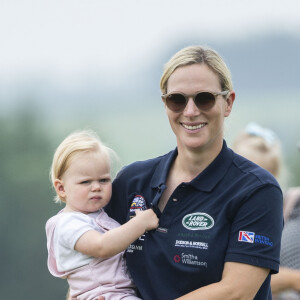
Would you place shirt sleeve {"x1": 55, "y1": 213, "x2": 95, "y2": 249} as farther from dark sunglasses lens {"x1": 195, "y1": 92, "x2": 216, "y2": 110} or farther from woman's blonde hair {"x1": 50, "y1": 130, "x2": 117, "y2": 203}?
dark sunglasses lens {"x1": 195, "y1": 92, "x2": 216, "y2": 110}

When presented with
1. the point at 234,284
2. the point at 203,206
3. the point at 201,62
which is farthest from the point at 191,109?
the point at 234,284

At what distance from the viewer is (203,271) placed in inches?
100

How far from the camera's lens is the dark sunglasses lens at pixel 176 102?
2.68 m

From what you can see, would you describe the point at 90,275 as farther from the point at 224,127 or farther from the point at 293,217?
the point at 293,217

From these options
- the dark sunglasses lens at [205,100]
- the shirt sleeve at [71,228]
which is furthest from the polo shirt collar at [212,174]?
the shirt sleeve at [71,228]

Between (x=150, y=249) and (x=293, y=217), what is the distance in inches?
58.0

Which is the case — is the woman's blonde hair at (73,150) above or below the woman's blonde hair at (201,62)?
below

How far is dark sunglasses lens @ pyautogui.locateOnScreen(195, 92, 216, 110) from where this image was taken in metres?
2.65

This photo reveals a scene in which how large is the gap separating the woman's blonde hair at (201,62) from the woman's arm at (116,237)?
0.56 meters

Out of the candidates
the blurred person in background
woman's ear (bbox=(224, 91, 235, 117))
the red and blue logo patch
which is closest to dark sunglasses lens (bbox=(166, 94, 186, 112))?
woman's ear (bbox=(224, 91, 235, 117))

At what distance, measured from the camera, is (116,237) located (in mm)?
2652

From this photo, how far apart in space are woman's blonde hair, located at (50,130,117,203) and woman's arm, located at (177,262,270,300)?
0.79 m

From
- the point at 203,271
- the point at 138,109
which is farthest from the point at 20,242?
the point at 203,271

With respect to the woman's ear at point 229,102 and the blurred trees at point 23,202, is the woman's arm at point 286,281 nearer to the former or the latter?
the woman's ear at point 229,102
